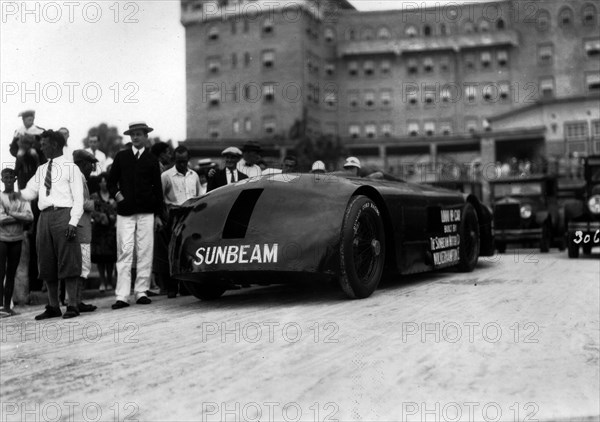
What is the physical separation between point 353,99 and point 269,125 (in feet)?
28.8

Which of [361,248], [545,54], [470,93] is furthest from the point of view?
[470,93]

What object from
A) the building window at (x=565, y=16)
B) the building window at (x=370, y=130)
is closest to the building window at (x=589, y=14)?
the building window at (x=565, y=16)

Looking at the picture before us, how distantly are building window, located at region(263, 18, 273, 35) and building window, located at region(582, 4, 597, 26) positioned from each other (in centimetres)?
2426

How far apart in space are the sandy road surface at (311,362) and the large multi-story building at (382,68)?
4309cm

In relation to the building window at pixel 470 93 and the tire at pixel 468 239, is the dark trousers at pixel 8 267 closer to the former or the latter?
the tire at pixel 468 239

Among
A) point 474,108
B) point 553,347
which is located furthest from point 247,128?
point 553,347

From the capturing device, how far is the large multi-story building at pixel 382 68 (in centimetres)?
5247

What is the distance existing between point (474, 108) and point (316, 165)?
51.3m

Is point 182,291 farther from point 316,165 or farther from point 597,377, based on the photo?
point 597,377

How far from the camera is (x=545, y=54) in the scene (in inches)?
2186

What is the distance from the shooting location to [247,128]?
53.9m

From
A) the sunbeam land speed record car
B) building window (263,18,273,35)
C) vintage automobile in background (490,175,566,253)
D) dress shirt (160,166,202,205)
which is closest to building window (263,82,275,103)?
building window (263,18,273,35)

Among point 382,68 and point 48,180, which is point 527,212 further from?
point 382,68

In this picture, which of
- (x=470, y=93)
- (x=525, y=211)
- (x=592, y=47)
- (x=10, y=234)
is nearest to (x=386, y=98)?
(x=470, y=93)
